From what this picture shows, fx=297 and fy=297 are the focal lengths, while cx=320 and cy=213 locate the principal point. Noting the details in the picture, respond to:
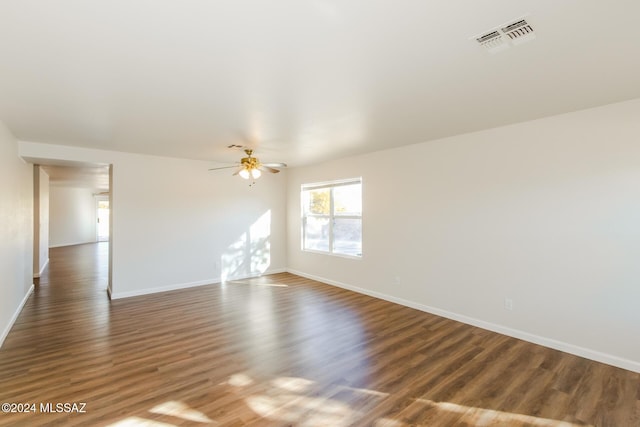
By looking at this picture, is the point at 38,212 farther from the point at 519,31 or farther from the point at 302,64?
the point at 519,31

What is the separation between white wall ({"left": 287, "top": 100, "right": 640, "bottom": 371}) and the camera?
2.89 m

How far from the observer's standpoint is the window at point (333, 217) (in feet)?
18.6

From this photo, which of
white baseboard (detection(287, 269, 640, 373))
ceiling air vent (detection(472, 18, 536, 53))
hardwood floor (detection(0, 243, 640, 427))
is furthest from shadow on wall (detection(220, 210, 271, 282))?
ceiling air vent (detection(472, 18, 536, 53))

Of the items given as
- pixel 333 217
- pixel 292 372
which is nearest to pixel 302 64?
pixel 292 372

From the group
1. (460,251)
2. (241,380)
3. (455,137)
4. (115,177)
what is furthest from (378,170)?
(115,177)

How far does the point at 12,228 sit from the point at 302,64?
14.2ft

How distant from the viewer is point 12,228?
3777mm

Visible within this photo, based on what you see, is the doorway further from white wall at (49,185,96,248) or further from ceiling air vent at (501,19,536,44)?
ceiling air vent at (501,19,536,44)

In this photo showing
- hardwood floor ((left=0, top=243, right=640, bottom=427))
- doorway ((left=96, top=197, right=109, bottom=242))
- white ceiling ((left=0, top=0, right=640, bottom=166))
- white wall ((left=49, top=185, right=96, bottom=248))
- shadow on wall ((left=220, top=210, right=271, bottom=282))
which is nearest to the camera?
white ceiling ((left=0, top=0, right=640, bottom=166))

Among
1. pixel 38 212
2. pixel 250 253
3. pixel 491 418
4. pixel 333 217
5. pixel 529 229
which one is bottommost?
pixel 491 418

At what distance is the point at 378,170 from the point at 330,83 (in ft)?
9.54

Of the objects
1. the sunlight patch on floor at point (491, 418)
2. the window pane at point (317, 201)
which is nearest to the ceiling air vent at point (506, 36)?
the sunlight patch on floor at point (491, 418)

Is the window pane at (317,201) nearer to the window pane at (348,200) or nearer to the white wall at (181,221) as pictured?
the window pane at (348,200)

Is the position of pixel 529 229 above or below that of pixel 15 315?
above
